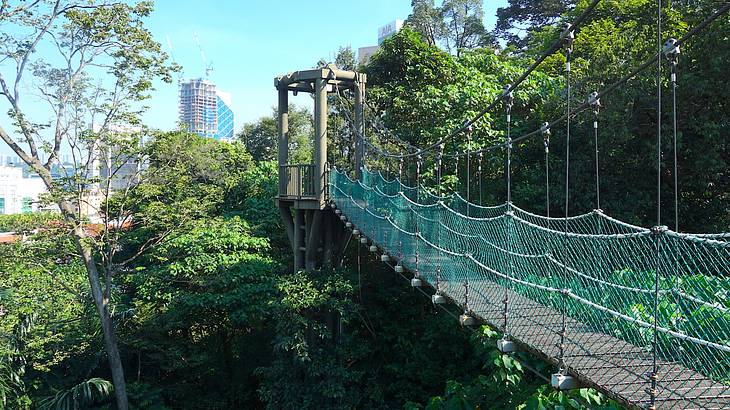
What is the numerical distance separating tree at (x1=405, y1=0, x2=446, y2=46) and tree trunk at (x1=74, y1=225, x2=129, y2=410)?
9.38m

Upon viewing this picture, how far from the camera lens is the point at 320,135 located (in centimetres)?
617

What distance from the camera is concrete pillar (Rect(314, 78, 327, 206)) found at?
6.10 m

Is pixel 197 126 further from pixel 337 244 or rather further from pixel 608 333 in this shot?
pixel 608 333

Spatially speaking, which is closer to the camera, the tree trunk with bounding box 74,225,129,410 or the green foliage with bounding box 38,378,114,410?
the green foliage with bounding box 38,378,114,410

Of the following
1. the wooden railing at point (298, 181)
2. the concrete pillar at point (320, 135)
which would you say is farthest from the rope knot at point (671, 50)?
the wooden railing at point (298, 181)

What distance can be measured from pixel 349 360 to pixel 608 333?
4.16m

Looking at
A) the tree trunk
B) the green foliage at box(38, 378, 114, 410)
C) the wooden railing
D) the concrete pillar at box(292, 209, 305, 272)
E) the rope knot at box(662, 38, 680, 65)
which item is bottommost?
the green foliage at box(38, 378, 114, 410)

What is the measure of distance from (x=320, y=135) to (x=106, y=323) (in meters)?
3.30

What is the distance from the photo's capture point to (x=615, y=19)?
8.55 m

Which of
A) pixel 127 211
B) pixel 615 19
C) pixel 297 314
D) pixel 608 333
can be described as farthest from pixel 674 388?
pixel 615 19

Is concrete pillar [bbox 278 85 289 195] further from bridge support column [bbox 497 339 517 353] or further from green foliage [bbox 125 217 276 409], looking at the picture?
bridge support column [bbox 497 339 517 353]

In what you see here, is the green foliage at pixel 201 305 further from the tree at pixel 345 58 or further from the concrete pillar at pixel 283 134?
the tree at pixel 345 58

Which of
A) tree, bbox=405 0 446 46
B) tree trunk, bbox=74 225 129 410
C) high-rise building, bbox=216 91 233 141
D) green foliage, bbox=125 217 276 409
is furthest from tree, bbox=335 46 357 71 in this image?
high-rise building, bbox=216 91 233 141

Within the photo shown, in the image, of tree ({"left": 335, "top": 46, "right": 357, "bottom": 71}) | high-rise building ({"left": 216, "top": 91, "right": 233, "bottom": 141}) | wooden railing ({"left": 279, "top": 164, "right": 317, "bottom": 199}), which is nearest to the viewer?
wooden railing ({"left": 279, "top": 164, "right": 317, "bottom": 199})
